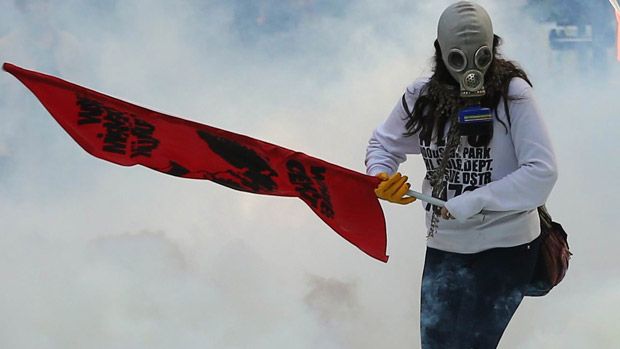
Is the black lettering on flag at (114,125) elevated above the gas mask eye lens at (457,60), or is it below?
below

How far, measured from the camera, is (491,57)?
1.82 metres

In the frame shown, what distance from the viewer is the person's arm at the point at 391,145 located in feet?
6.40

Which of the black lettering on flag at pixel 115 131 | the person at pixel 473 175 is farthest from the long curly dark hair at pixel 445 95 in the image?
the black lettering on flag at pixel 115 131

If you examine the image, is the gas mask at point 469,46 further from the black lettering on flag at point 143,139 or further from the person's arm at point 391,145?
the black lettering on flag at point 143,139

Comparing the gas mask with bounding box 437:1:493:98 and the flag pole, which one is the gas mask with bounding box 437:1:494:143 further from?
the flag pole

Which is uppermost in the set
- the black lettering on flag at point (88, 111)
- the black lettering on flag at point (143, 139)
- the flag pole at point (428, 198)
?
the black lettering on flag at point (88, 111)

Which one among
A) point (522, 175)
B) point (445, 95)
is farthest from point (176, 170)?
point (522, 175)

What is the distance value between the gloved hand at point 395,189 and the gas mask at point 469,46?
0.19m

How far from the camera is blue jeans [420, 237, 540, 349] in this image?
1.86 m

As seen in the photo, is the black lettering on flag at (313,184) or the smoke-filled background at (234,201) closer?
the black lettering on flag at (313,184)

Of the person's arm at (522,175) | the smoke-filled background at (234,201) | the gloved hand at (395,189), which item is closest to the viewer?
the person's arm at (522,175)

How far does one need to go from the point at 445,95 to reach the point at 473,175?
6.0 inches

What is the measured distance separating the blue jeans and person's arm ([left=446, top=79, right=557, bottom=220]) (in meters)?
0.12

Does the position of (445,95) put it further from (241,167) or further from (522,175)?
(241,167)
